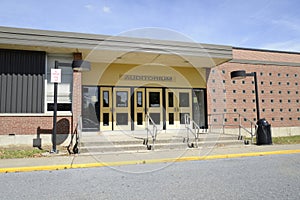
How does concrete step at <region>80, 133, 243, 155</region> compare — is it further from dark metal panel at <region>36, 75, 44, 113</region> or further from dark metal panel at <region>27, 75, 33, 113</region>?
dark metal panel at <region>27, 75, 33, 113</region>

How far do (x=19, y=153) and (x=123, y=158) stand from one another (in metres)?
3.80

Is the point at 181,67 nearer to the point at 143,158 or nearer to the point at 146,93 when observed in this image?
the point at 146,93

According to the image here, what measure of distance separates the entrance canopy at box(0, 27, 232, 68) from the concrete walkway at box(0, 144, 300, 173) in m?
4.22

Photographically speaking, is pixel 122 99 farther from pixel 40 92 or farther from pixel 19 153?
pixel 19 153

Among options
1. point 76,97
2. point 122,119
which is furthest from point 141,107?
point 76,97

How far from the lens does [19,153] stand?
887 cm

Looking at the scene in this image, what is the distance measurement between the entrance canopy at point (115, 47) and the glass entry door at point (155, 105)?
5.29 feet

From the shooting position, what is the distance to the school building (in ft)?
33.4

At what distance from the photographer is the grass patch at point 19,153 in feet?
27.6

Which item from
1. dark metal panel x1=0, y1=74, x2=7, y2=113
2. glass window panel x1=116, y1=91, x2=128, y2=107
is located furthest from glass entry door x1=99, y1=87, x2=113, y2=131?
dark metal panel x1=0, y1=74, x2=7, y2=113

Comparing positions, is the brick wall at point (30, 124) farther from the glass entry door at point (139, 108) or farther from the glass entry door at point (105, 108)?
the glass entry door at point (139, 108)

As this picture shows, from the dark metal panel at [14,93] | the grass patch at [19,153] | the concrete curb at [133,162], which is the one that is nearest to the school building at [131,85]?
the dark metal panel at [14,93]

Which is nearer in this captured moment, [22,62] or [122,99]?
[22,62]

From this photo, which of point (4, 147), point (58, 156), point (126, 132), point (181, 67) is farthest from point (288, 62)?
point (4, 147)
